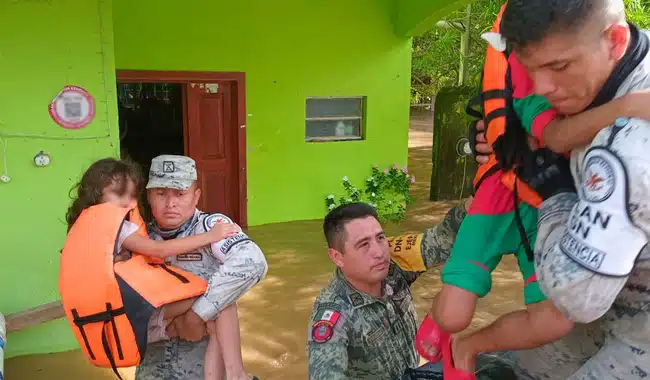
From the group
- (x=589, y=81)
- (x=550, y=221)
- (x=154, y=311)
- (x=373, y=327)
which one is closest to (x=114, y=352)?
(x=154, y=311)

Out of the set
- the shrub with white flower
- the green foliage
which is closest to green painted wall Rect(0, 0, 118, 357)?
the shrub with white flower

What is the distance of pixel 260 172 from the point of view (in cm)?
832

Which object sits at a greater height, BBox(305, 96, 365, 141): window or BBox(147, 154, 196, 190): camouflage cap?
BBox(305, 96, 365, 141): window

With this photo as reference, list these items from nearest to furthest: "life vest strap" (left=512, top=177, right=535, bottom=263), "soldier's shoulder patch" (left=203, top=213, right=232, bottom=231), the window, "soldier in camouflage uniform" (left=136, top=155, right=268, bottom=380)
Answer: "life vest strap" (left=512, top=177, right=535, bottom=263) < "soldier in camouflage uniform" (left=136, top=155, right=268, bottom=380) < "soldier's shoulder patch" (left=203, top=213, right=232, bottom=231) < the window

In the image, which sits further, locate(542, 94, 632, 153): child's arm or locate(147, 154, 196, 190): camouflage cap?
locate(147, 154, 196, 190): camouflage cap

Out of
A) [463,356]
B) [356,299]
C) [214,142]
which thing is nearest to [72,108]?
[356,299]

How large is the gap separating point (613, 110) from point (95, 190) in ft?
5.63

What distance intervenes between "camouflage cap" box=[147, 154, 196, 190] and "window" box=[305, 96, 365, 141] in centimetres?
634

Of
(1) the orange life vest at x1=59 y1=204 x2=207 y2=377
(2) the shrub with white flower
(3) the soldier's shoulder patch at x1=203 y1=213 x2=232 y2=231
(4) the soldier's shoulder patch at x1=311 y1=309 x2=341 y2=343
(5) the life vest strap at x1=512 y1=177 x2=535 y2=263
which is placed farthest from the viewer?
(2) the shrub with white flower

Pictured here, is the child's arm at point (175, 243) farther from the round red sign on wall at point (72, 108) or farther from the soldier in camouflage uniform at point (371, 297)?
the round red sign on wall at point (72, 108)

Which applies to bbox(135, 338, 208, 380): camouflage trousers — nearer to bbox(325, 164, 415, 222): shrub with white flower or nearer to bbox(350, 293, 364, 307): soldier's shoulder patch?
bbox(350, 293, 364, 307): soldier's shoulder patch

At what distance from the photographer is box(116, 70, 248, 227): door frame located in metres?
7.24

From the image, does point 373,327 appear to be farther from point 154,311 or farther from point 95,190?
point 95,190

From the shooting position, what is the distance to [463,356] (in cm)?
140
